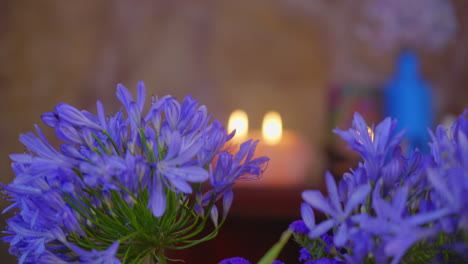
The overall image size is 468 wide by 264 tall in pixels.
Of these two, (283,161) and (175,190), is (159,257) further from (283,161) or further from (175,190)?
(283,161)

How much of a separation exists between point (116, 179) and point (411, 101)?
1.52 metres

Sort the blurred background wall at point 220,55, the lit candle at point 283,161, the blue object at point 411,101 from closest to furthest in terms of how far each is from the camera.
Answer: the lit candle at point 283,161
the blue object at point 411,101
the blurred background wall at point 220,55

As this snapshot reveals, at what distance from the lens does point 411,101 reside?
163cm

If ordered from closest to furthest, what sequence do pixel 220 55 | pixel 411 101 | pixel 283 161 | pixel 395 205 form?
pixel 395 205 → pixel 283 161 → pixel 411 101 → pixel 220 55

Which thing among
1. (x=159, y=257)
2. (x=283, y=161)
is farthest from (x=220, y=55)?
(x=159, y=257)

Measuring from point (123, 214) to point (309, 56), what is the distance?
5.58ft

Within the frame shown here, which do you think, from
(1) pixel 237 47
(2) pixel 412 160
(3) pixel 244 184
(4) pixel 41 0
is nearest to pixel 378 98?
(1) pixel 237 47

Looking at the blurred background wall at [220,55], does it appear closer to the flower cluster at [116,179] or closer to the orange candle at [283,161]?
the orange candle at [283,161]

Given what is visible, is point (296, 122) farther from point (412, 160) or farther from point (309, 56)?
point (412, 160)

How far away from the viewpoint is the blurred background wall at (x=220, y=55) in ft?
6.21

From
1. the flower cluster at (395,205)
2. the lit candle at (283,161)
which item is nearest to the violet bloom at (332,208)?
the flower cluster at (395,205)

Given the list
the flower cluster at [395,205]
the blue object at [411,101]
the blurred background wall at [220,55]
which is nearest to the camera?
the flower cluster at [395,205]

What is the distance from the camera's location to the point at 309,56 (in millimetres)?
1898

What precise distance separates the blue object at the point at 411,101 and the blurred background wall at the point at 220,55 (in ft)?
0.69
